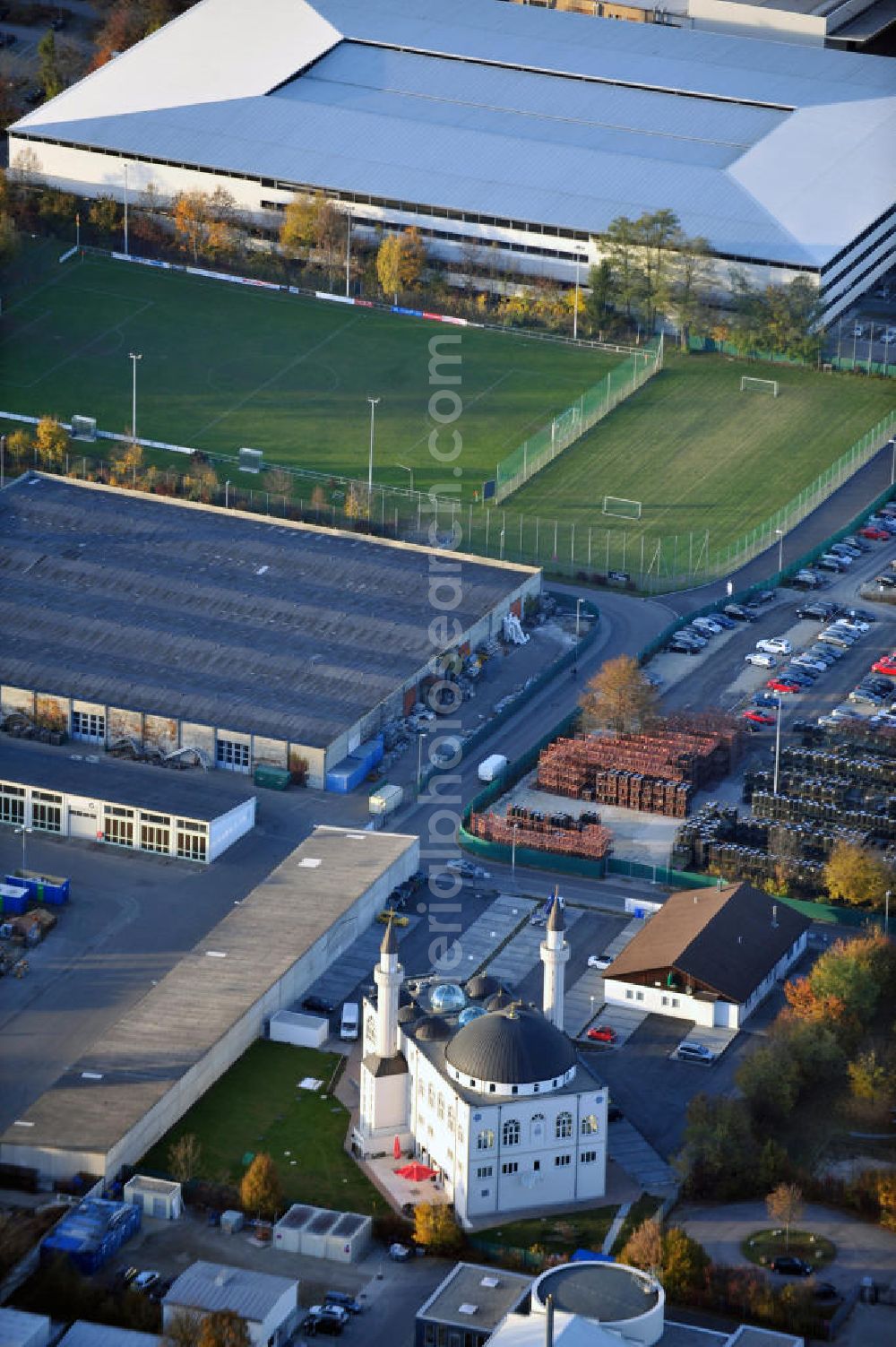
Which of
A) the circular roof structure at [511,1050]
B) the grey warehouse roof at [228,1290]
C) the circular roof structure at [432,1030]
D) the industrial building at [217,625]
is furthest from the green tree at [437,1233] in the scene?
the industrial building at [217,625]

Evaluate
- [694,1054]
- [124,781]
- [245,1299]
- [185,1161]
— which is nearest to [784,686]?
[124,781]

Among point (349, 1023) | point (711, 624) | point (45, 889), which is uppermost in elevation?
point (711, 624)

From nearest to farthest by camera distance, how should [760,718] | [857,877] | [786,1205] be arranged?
[786,1205], [857,877], [760,718]

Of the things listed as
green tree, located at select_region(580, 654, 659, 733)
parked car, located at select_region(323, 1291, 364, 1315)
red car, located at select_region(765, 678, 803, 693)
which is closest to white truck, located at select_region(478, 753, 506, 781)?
green tree, located at select_region(580, 654, 659, 733)

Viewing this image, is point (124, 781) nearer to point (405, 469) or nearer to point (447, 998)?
point (447, 998)

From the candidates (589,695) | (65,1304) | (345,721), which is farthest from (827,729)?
(65,1304)

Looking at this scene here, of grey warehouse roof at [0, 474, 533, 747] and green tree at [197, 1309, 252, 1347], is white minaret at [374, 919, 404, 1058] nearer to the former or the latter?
green tree at [197, 1309, 252, 1347]
